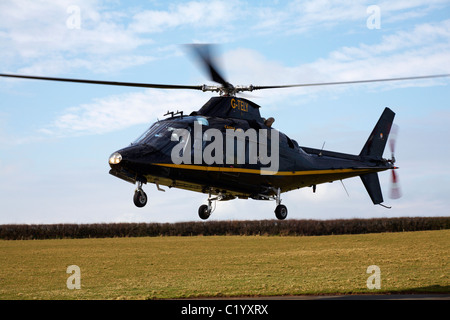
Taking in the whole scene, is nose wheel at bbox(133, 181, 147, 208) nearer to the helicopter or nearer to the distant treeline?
the helicopter

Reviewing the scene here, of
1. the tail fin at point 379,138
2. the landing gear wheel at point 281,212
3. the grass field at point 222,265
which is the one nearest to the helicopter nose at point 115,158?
the landing gear wheel at point 281,212

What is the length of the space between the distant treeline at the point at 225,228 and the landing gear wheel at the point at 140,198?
93178 mm

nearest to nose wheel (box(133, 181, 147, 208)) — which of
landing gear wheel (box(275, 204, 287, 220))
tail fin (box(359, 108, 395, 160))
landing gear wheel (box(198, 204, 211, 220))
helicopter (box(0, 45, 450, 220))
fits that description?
helicopter (box(0, 45, 450, 220))

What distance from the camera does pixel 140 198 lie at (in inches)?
645

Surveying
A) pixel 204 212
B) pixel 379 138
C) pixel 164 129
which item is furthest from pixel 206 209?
pixel 379 138

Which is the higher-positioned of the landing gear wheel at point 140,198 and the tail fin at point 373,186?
the tail fin at point 373,186

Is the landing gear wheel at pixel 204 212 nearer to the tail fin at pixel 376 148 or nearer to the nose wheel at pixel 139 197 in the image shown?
the nose wheel at pixel 139 197

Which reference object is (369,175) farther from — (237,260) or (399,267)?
(237,260)

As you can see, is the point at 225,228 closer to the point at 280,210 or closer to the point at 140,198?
the point at 280,210

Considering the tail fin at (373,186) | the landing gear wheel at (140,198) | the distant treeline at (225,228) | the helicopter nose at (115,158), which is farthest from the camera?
the distant treeline at (225,228)

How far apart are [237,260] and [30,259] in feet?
99.8

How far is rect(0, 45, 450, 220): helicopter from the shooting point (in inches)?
661

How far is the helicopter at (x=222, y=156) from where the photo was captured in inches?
661
